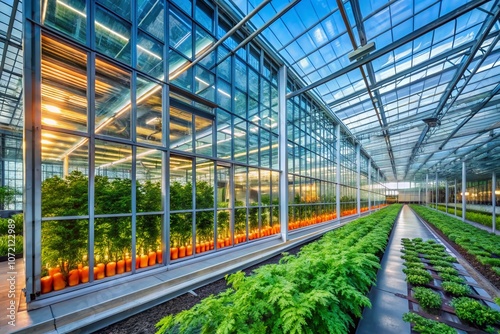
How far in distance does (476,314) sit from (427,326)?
43.0 inches

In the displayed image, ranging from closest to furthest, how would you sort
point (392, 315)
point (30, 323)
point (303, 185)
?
1. point (30, 323)
2. point (392, 315)
3. point (303, 185)

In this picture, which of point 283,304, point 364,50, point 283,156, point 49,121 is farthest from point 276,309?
point 283,156

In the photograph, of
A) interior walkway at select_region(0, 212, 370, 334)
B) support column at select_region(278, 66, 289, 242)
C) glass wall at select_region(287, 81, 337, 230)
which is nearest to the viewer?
interior walkway at select_region(0, 212, 370, 334)

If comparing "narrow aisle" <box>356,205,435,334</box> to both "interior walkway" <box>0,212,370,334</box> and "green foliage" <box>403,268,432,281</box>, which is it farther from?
"interior walkway" <box>0,212,370,334</box>

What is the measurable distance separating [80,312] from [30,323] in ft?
1.93

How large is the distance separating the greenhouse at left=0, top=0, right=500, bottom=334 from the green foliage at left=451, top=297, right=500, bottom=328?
0.04 meters

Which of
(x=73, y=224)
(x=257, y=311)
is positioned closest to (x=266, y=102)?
(x=73, y=224)

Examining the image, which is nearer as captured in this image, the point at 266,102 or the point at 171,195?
the point at 171,195

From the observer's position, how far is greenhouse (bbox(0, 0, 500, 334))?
3.12m

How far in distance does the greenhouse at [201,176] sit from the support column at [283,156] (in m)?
0.09

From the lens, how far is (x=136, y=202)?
507cm

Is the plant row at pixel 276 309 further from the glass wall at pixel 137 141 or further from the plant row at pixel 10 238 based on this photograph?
the plant row at pixel 10 238

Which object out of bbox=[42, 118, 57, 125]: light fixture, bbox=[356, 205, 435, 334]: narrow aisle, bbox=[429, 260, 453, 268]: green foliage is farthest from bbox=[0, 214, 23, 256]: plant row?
bbox=[429, 260, 453, 268]: green foliage

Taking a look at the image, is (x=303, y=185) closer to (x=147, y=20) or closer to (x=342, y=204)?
(x=342, y=204)
